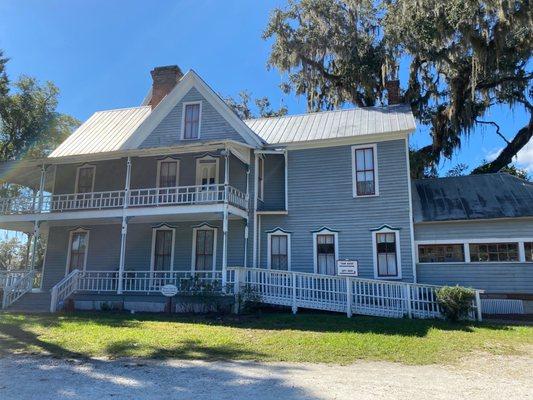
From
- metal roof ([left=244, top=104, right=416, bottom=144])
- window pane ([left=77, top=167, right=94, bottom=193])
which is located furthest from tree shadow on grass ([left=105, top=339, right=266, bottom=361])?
window pane ([left=77, top=167, right=94, bottom=193])

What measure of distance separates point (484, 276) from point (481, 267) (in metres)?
0.32

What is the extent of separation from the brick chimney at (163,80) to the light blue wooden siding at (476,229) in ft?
44.3

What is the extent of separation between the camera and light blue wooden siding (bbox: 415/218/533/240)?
1589 cm

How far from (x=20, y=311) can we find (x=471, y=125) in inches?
898

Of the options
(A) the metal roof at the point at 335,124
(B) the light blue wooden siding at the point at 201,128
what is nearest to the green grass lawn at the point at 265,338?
(A) the metal roof at the point at 335,124

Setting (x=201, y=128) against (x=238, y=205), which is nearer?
(x=238, y=205)

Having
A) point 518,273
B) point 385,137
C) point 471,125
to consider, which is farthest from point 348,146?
point 471,125

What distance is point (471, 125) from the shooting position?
24359 mm

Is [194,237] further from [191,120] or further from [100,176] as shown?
[100,176]

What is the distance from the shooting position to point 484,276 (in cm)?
1588

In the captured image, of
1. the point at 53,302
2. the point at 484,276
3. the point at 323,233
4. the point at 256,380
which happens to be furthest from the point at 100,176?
the point at 484,276

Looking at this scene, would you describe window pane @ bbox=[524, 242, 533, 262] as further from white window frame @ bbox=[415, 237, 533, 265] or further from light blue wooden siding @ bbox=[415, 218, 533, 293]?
light blue wooden siding @ bbox=[415, 218, 533, 293]

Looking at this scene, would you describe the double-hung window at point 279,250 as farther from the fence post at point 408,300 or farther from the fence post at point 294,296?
the fence post at point 408,300

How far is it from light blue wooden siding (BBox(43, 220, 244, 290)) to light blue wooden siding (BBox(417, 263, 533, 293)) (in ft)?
23.4
